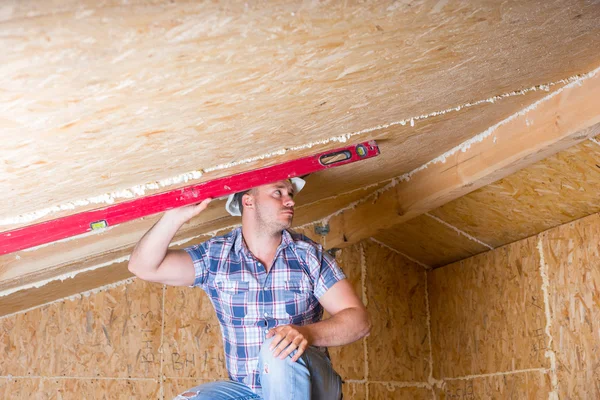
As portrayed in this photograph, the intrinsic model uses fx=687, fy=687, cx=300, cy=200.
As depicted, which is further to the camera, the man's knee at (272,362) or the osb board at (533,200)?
the osb board at (533,200)

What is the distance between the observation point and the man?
265 centimetres

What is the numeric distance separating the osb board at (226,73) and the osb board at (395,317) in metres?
2.71

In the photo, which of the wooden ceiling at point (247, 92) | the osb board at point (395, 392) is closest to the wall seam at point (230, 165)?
the wooden ceiling at point (247, 92)

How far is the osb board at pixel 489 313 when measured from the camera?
13.9ft

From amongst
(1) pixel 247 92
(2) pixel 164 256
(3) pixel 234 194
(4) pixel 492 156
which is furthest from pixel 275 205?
(1) pixel 247 92

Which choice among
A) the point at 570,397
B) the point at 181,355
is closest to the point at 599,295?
the point at 570,397

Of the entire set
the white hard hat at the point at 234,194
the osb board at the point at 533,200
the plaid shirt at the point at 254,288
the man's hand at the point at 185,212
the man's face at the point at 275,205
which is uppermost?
the osb board at the point at 533,200

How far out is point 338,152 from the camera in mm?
2680

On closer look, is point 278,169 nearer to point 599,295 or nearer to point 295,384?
point 295,384

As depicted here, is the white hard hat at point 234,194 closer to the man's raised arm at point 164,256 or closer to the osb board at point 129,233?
the osb board at point 129,233

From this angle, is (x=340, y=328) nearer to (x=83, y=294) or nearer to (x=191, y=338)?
(x=191, y=338)

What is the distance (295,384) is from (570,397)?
228 centimetres

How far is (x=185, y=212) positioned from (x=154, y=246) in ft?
0.89

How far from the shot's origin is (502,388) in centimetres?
442
